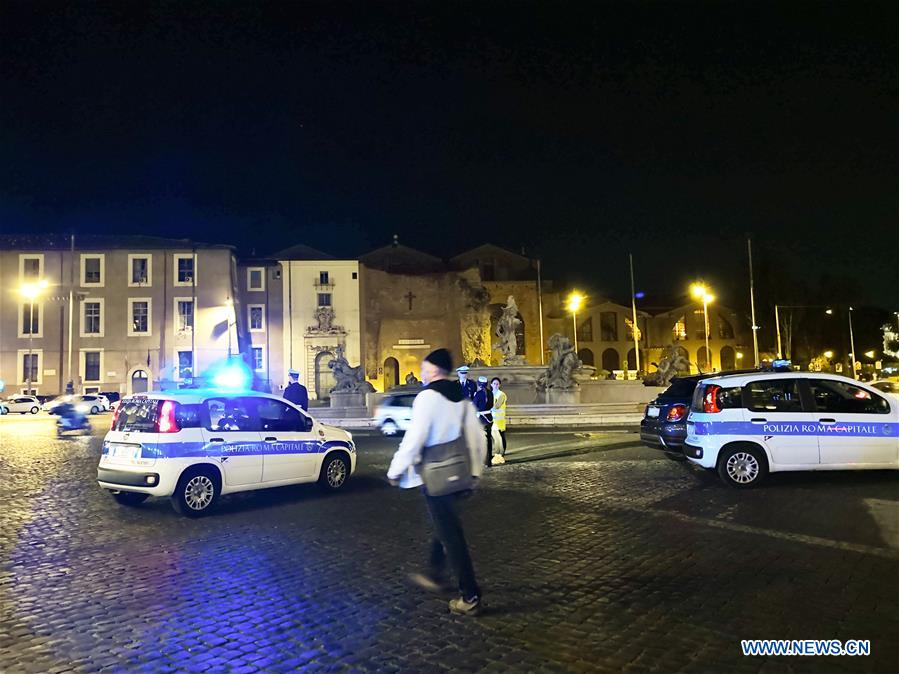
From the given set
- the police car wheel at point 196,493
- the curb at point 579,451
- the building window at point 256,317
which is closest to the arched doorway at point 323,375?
the building window at point 256,317

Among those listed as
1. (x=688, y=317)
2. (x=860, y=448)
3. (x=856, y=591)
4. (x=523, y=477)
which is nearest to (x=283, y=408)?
(x=523, y=477)


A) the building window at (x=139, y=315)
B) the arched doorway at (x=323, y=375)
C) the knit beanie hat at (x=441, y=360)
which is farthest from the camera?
the arched doorway at (x=323, y=375)

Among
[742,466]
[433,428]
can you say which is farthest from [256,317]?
[433,428]

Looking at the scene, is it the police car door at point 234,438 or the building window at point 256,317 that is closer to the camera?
the police car door at point 234,438

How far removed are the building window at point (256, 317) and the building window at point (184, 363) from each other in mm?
7241

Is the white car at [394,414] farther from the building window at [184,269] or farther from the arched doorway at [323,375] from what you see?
the building window at [184,269]

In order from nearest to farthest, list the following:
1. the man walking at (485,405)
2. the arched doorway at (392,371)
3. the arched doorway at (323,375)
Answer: the man walking at (485,405) → the arched doorway at (323,375) → the arched doorway at (392,371)

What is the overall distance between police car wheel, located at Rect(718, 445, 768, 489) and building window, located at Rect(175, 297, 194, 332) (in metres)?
48.8

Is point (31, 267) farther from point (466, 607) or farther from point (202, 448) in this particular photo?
point (466, 607)

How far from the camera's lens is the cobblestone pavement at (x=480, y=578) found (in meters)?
4.33

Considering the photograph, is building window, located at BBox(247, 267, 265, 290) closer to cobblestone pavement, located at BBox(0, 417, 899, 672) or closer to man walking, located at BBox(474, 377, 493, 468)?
man walking, located at BBox(474, 377, 493, 468)

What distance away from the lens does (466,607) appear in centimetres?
495

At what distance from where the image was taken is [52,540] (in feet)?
24.7

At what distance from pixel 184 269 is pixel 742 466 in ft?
166
